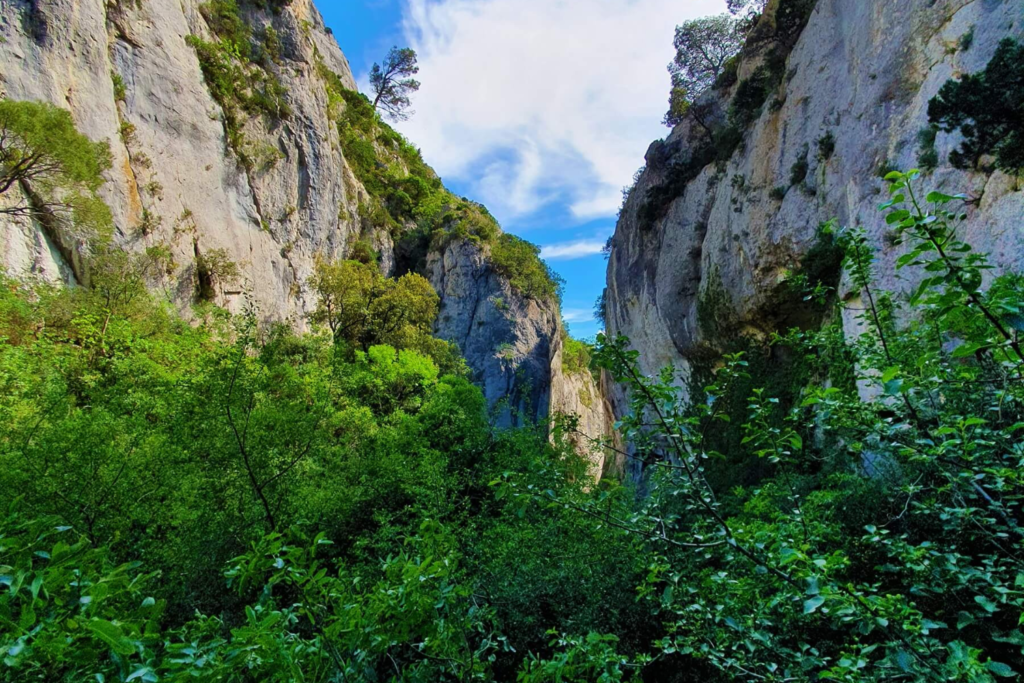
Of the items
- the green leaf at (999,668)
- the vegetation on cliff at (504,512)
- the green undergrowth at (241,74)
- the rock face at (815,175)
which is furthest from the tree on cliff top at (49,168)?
the green leaf at (999,668)

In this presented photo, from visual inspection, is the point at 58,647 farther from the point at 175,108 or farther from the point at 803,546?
the point at 175,108

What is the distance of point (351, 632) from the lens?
6.02 feet

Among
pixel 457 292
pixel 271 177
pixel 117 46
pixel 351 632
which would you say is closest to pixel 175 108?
pixel 117 46

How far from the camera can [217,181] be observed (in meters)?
18.3

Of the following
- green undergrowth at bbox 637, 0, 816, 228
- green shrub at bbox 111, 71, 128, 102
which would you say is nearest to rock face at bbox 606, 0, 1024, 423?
green undergrowth at bbox 637, 0, 816, 228

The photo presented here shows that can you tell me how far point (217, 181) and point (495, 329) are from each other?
47.5 ft

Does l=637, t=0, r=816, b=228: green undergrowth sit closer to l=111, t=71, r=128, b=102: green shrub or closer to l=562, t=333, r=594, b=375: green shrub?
l=562, t=333, r=594, b=375: green shrub

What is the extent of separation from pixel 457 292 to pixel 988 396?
25.1 metres

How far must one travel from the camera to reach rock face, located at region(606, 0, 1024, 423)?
334 inches

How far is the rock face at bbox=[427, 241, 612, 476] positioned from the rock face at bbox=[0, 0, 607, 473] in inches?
3.3

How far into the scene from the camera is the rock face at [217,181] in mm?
13172

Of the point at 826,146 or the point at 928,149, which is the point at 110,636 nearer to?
the point at 928,149

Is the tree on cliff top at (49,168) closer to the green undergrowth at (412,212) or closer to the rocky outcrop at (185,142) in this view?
the rocky outcrop at (185,142)

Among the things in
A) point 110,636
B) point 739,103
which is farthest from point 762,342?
point 110,636
